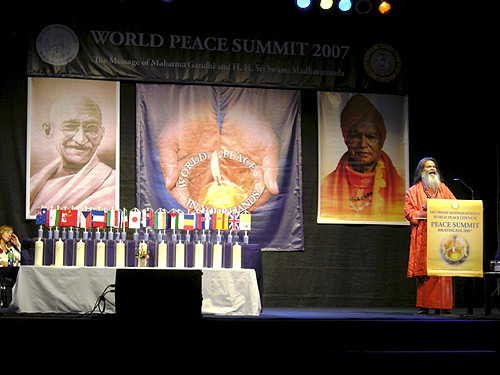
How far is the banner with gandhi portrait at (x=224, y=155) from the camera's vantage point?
9336mm

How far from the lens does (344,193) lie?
975cm

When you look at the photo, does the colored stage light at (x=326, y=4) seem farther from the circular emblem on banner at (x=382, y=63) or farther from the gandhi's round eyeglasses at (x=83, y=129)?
the gandhi's round eyeglasses at (x=83, y=129)

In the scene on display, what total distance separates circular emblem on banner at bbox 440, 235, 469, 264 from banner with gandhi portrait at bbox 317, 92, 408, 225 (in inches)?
117

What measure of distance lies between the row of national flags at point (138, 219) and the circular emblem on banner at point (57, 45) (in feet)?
7.99

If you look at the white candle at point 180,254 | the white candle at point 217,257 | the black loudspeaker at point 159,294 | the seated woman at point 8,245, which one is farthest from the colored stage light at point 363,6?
the black loudspeaker at point 159,294

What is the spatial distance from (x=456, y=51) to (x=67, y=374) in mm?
7988

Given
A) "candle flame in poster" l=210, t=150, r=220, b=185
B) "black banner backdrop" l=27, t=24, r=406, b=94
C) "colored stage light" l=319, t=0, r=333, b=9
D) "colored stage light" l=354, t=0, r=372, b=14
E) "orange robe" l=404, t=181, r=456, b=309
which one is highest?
"colored stage light" l=354, t=0, r=372, b=14

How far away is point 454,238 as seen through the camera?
22.4 ft

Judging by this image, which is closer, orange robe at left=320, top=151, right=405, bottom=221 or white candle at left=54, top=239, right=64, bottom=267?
white candle at left=54, top=239, right=64, bottom=267

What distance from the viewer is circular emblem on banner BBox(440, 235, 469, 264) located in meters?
6.81

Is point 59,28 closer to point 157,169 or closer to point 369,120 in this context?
point 157,169

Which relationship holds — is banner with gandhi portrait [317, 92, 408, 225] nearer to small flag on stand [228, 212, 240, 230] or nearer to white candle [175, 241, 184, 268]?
small flag on stand [228, 212, 240, 230]

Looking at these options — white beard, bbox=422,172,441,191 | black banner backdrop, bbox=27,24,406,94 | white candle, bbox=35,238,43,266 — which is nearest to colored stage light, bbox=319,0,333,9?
black banner backdrop, bbox=27,24,406,94

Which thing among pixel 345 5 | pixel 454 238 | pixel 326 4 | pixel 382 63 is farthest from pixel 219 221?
pixel 382 63
